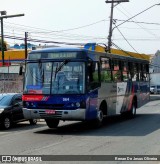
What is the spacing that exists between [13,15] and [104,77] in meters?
13.2

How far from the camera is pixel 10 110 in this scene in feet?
57.5

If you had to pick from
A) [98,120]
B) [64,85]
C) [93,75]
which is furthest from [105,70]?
[64,85]

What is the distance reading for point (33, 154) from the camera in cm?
1058

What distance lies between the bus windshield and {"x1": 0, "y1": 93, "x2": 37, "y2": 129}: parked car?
2.01m

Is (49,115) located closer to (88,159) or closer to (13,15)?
(88,159)

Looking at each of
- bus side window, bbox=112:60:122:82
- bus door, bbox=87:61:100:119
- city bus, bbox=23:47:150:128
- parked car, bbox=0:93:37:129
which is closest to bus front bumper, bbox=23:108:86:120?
city bus, bbox=23:47:150:128

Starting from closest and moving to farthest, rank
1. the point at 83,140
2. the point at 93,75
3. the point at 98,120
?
the point at 83,140 → the point at 93,75 → the point at 98,120

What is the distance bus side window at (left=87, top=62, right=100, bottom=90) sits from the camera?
15.5m

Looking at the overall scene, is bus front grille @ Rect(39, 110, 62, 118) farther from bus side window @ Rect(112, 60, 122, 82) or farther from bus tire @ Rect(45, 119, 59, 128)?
bus side window @ Rect(112, 60, 122, 82)

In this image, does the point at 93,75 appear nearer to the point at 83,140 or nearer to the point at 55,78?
the point at 55,78

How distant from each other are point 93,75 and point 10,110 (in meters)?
3.91

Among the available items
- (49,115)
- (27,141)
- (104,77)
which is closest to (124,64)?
(104,77)

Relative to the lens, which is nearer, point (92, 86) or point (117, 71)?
point (92, 86)

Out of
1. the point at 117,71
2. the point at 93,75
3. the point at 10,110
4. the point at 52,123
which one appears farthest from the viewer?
the point at 117,71
